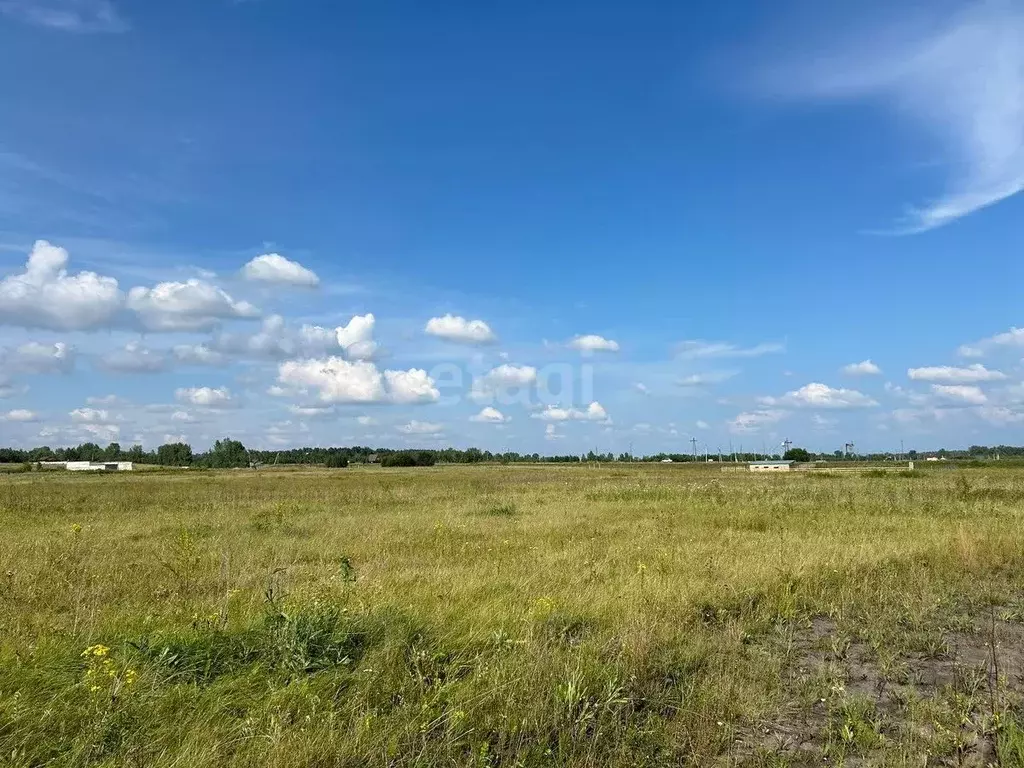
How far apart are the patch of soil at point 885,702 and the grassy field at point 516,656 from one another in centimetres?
2

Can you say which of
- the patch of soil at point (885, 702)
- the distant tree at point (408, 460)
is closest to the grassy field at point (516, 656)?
the patch of soil at point (885, 702)

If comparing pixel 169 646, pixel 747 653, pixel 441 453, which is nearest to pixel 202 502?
pixel 169 646

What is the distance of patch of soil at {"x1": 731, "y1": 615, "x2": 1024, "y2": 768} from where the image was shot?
14.6 ft

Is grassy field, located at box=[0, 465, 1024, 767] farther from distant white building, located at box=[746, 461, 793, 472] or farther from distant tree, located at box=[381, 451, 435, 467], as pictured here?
distant tree, located at box=[381, 451, 435, 467]

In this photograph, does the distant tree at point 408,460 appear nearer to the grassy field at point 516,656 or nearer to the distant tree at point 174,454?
the distant tree at point 174,454

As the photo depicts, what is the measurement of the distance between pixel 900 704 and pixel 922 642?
1.97 m

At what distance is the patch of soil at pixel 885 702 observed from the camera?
4.44m

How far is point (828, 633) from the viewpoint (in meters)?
7.43

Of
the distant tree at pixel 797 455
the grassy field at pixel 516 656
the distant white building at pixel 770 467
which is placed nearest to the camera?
the grassy field at pixel 516 656

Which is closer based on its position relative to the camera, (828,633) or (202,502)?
(828,633)

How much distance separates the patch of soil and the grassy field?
0.08ft

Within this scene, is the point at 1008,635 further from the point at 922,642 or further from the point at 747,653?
the point at 747,653

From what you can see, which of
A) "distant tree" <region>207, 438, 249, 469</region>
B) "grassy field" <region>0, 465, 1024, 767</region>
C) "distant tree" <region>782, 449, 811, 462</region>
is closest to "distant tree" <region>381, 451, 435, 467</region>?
"distant tree" <region>207, 438, 249, 469</region>

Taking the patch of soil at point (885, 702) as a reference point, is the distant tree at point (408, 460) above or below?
below
